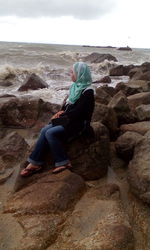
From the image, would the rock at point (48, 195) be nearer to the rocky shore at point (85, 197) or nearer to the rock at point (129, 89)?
the rocky shore at point (85, 197)

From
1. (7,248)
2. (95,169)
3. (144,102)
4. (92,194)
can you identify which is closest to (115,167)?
(95,169)

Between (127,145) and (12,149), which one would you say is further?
(12,149)

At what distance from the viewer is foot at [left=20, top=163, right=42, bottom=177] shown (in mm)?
3695

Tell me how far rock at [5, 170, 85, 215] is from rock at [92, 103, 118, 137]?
152 cm

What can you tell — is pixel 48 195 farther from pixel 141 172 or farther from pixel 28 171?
pixel 141 172

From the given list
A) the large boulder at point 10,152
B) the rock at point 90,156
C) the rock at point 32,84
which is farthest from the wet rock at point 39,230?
the rock at point 32,84

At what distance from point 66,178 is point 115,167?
102cm

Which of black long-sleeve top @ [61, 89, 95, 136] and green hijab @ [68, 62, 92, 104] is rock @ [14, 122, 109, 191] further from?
green hijab @ [68, 62, 92, 104]

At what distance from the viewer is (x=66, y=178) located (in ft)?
11.1

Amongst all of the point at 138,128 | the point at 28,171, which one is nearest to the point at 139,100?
the point at 138,128

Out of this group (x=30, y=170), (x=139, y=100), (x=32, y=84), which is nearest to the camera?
(x=30, y=170)

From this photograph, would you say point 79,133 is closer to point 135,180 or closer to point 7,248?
point 135,180

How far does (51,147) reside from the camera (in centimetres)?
374

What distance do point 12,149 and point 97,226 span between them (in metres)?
2.09
